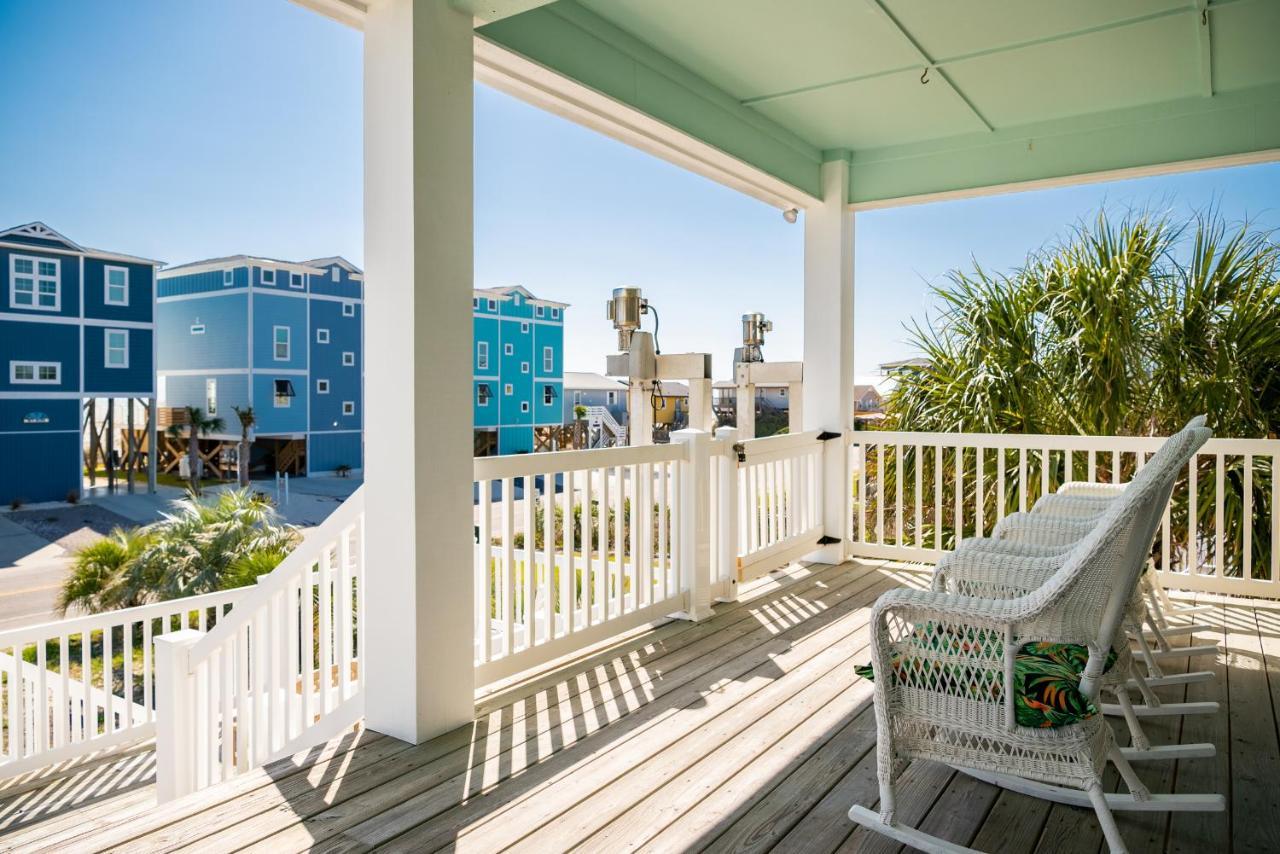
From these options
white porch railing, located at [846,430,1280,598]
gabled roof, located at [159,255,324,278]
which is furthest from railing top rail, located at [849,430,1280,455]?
gabled roof, located at [159,255,324,278]

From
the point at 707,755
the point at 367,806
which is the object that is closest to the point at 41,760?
the point at 367,806

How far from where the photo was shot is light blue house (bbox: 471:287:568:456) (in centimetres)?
322

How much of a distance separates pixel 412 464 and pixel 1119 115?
446 cm

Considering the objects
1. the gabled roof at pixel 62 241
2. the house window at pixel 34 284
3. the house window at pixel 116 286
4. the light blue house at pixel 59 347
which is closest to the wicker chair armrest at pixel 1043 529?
the light blue house at pixel 59 347

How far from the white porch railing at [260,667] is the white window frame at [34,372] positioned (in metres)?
3.02

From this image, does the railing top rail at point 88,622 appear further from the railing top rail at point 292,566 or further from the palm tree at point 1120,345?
the palm tree at point 1120,345

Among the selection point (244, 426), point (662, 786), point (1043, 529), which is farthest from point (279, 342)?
point (1043, 529)

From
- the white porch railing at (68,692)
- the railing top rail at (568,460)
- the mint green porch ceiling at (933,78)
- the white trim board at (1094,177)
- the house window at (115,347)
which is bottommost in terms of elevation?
the white porch railing at (68,692)

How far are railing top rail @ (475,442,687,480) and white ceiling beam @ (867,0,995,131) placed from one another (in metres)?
2.07

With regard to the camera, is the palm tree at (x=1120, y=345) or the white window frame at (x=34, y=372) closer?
the white window frame at (x=34, y=372)

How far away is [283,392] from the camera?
5801 mm

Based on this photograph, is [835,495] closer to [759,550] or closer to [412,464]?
[759,550]

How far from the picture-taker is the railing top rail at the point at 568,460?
2.86m

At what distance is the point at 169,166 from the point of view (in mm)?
8672
